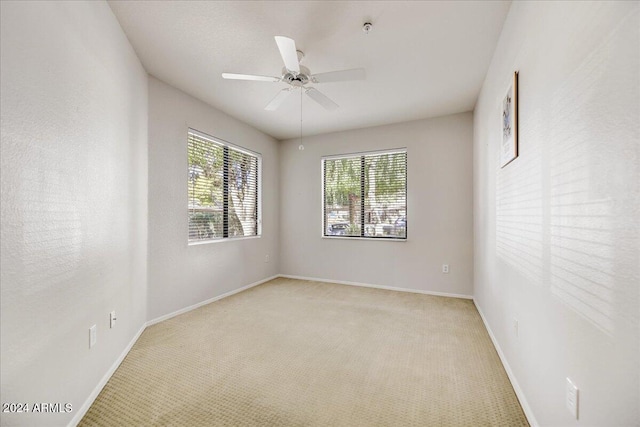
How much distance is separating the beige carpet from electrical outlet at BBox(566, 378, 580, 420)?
1.82 ft

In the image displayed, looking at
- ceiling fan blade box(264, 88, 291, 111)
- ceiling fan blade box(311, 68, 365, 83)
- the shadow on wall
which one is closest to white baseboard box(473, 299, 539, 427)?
the shadow on wall

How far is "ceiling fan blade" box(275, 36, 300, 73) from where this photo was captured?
1.81 metres

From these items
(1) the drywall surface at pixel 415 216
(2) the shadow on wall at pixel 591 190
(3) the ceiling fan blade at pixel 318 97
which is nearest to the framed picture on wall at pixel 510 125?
(2) the shadow on wall at pixel 591 190

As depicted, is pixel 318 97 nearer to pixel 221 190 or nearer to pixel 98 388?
pixel 221 190

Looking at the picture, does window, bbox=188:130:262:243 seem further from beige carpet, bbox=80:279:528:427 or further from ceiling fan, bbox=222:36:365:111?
ceiling fan, bbox=222:36:365:111

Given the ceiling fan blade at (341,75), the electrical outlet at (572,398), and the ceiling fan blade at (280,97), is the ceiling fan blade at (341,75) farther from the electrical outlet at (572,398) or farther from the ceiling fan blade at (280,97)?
the electrical outlet at (572,398)

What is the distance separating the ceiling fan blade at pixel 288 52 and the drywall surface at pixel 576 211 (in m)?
1.39

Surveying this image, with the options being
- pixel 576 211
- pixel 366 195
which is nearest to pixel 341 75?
pixel 576 211

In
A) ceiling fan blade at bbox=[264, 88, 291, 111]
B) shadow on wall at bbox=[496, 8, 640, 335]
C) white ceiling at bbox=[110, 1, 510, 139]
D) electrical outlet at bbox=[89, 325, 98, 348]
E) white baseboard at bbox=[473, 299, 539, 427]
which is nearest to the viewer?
shadow on wall at bbox=[496, 8, 640, 335]

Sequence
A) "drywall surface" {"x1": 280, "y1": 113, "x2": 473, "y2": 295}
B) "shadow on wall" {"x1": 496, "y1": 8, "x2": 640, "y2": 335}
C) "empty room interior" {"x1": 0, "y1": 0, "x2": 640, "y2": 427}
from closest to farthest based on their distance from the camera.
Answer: "shadow on wall" {"x1": 496, "y1": 8, "x2": 640, "y2": 335} < "empty room interior" {"x1": 0, "y1": 0, "x2": 640, "y2": 427} < "drywall surface" {"x1": 280, "y1": 113, "x2": 473, "y2": 295}

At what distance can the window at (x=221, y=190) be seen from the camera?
355cm

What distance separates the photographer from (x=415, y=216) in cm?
424

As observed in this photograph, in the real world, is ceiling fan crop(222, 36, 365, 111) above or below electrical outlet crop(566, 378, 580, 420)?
above

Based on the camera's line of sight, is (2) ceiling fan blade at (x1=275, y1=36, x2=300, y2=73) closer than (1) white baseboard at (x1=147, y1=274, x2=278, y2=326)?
Yes
